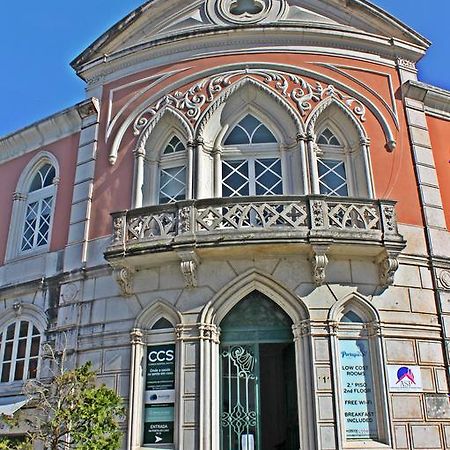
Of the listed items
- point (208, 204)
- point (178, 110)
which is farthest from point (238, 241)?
point (178, 110)

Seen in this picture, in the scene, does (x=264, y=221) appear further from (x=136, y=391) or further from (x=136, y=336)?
(x=136, y=391)

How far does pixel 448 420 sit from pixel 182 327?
5.64 meters

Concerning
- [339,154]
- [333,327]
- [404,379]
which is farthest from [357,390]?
[339,154]

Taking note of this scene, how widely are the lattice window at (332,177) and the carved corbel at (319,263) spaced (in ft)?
6.98

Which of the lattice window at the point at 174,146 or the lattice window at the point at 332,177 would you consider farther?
the lattice window at the point at 174,146

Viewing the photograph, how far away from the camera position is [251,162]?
45.6 feet

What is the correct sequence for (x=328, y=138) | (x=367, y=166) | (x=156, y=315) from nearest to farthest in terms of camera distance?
(x=156, y=315) → (x=367, y=166) → (x=328, y=138)

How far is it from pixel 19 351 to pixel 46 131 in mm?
6164

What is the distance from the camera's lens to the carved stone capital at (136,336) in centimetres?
1238

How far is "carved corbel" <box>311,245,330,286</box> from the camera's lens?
11.9 metres

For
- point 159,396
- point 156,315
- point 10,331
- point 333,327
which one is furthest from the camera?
point 10,331

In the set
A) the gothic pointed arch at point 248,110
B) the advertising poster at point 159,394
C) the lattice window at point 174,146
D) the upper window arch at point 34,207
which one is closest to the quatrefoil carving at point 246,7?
the gothic pointed arch at point 248,110

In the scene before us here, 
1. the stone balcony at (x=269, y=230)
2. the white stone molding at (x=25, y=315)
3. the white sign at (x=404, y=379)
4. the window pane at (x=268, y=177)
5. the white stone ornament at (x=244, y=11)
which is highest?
the white stone ornament at (x=244, y=11)

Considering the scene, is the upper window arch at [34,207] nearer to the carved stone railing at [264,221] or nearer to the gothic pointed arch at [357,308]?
the carved stone railing at [264,221]
